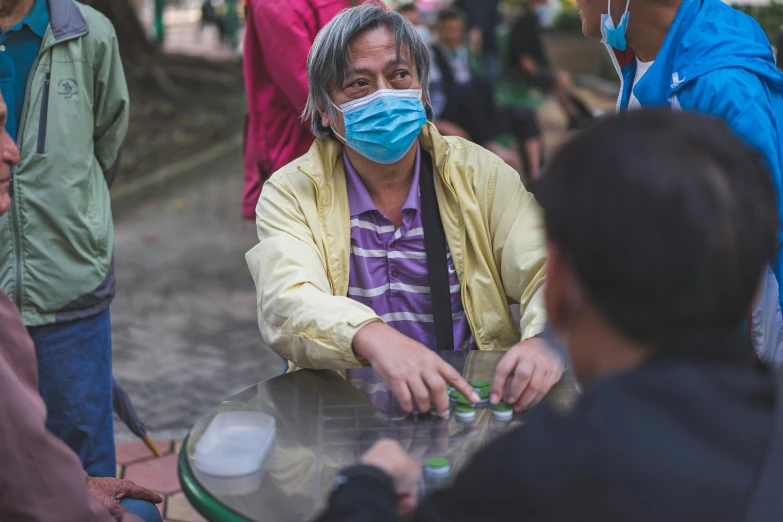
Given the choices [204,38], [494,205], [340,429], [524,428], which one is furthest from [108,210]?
[204,38]

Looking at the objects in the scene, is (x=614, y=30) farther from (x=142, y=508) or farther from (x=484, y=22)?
(x=484, y=22)

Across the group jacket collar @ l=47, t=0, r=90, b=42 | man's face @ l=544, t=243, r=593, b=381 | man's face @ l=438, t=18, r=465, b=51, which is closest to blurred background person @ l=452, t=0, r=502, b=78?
man's face @ l=438, t=18, r=465, b=51

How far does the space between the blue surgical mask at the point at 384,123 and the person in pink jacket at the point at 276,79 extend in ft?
Answer: 2.32

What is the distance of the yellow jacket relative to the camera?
2303 millimetres

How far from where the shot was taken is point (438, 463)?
1.72m

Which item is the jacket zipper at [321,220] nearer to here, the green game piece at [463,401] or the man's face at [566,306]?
the green game piece at [463,401]

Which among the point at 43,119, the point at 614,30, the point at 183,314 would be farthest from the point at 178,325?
the point at 614,30

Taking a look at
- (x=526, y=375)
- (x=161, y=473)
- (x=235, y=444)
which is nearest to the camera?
(x=235, y=444)

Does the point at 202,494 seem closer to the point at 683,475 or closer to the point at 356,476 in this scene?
the point at 356,476

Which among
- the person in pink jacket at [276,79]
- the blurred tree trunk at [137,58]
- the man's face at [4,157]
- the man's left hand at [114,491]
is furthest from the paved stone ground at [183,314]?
the blurred tree trunk at [137,58]

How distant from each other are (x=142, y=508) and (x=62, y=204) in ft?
4.00

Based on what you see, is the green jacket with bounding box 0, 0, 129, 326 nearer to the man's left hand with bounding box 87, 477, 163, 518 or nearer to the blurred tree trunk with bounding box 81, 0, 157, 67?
the man's left hand with bounding box 87, 477, 163, 518

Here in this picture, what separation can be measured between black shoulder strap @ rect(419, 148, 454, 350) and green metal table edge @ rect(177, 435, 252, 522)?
2.90 feet

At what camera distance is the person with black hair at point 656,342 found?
3.48 feet
